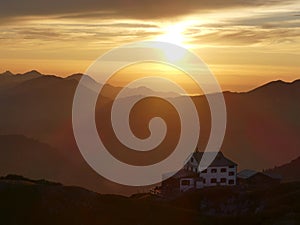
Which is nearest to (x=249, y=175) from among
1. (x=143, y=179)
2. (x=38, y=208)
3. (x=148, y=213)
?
(x=148, y=213)

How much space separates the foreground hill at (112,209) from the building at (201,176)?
23.1 m

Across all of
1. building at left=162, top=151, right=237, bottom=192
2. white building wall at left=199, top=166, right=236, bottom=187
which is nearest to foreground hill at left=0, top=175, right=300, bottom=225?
building at left=162, top=151, right=237, bottom=192

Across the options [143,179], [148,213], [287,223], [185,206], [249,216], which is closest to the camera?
[287,223]

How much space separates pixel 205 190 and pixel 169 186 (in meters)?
19.1

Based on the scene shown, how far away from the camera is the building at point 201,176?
291ft

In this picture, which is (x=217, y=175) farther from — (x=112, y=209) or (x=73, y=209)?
(x=73, y=209)

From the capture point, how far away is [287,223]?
47.6 metres

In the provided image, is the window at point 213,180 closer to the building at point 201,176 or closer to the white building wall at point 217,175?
the building at point 201,176

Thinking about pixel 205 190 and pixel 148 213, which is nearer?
pixel 148 213

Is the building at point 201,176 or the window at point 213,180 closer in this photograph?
the building at point 201,176

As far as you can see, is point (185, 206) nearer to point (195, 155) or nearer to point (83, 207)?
point (83, 207)

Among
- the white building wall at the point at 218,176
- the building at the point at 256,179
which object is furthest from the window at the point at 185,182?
the building at the point at 256,179

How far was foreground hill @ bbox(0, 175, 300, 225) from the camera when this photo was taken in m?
53.5

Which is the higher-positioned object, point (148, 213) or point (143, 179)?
point (143, 179)
